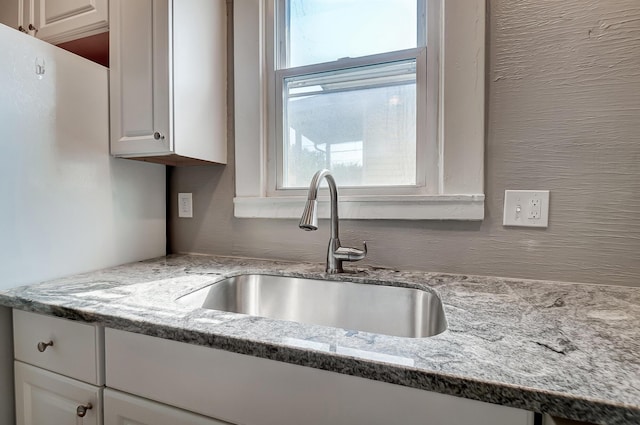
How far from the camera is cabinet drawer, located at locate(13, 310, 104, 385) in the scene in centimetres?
71

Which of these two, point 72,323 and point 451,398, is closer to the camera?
point 451,398

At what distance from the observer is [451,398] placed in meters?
0.45

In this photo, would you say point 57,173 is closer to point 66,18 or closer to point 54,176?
point 54,176

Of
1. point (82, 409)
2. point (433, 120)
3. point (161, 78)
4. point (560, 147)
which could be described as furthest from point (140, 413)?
point (560, 147)

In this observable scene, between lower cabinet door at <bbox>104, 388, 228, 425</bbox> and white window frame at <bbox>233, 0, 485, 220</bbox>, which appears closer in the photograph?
lower cabinet door at <bbox>104, 388, 228, 425</bbox>

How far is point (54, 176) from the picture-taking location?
979mm

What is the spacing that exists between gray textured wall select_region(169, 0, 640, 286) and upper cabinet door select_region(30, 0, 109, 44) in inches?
52.3

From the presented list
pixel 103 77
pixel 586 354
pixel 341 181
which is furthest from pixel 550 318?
pixel 103 77

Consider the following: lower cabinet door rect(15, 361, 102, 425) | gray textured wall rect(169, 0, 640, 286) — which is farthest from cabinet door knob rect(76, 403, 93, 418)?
gray textured wall rect(169, 0, 640, 286)

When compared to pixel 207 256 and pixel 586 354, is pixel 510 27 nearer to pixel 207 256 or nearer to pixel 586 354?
pixel 586 354

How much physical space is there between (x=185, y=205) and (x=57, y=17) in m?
0.86

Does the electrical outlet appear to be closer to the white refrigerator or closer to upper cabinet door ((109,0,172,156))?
the white refrigerator

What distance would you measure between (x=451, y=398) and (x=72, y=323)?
83cm

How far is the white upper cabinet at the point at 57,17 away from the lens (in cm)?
115
